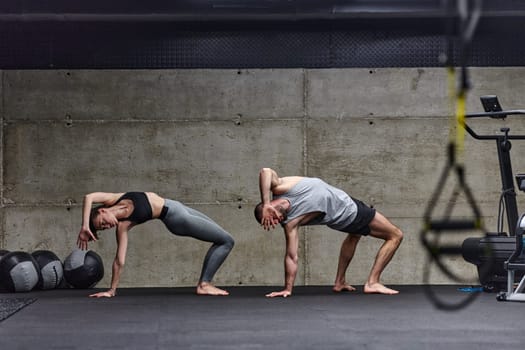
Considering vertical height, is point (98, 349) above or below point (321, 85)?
below

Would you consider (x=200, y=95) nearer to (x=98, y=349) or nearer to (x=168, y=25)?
(x=168, y=25)

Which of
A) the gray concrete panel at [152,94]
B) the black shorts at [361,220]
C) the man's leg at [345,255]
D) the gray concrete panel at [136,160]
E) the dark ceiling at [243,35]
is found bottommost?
Result: the man's leg at [345,255]

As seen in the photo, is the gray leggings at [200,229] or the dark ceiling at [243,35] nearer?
the gray leggings at [200,229]

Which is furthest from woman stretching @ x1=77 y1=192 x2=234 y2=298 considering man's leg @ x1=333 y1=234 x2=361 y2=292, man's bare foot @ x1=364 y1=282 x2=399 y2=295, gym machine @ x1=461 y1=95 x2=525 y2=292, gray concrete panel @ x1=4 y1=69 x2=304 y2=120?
gym machine @ x1=461 y1=95 x2=525 y2=292

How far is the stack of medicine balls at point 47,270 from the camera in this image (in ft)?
27.1

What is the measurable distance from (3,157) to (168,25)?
209 centimetres

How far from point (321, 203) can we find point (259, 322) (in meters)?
2.05

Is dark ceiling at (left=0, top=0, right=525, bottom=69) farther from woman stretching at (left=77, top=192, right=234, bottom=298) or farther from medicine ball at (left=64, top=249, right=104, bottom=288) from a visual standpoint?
woman stretching at (left=77, top=192, right=234, bottom=298)

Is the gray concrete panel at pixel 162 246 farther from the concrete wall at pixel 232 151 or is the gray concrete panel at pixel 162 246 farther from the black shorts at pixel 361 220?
the black shorts at pixel 361 220

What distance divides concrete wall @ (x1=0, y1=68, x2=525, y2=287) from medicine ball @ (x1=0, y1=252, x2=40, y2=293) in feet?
3.63

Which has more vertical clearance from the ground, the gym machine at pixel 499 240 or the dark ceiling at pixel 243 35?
the dark ceiling at pixel 243 35

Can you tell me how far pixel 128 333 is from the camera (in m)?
5.44

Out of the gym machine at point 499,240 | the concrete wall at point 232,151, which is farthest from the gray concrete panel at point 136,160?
the gym machine at point 499,240

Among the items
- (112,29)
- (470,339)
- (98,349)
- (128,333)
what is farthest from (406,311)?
(112,29)
